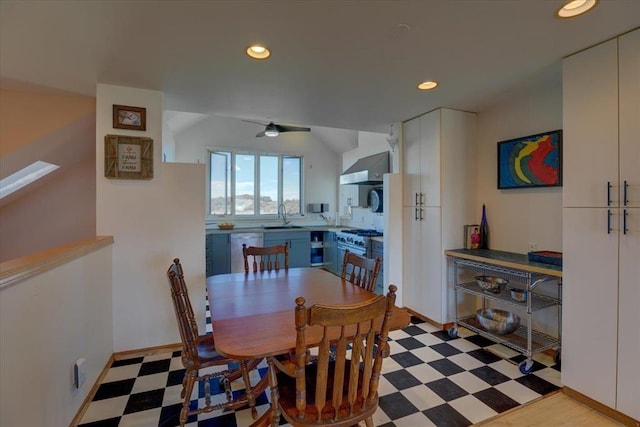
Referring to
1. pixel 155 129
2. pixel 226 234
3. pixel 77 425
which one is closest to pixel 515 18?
pixel 155 129

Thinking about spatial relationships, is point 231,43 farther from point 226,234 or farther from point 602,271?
point 226,234

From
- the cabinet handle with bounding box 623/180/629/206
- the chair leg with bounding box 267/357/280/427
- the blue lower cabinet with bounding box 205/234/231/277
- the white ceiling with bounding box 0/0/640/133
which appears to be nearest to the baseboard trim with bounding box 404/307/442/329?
the cabinet handle with bounding box 623/180/629/206

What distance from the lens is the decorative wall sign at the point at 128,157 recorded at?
2.50 metres

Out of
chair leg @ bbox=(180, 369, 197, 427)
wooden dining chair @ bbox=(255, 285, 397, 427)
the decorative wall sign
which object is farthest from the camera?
the decorative wall sign

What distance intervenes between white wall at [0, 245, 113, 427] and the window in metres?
3.65

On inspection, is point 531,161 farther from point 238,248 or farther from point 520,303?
point 238,248

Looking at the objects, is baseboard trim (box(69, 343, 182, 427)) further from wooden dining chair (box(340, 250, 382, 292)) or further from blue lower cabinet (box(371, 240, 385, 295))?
blue lower cabinet (box(371, 240, 385, 295))

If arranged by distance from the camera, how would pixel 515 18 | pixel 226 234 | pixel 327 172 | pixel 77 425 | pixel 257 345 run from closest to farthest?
pixel 257 345 < pixel 515 18 < pixel 77 425 < pixel 226 234 < pixel 327 172

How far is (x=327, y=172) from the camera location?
6.62m

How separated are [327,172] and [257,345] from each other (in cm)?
557

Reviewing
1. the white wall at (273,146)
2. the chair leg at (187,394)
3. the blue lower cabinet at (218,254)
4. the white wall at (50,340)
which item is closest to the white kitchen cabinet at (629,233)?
the chair leg at (187,394)

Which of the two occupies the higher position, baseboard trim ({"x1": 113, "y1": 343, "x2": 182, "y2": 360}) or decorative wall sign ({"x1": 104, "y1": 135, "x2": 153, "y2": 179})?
decorative wall sign ({"x1": 104, "y1": 135, "x2": 153, "y2": 179})

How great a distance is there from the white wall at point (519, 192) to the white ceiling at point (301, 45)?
0.26 m

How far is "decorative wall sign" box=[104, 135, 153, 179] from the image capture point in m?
2.50
